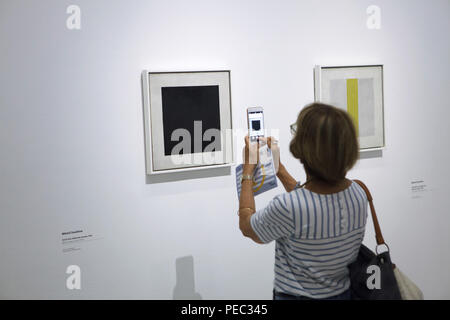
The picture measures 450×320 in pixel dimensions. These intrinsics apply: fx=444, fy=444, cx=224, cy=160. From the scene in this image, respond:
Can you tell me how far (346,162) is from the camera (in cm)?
135

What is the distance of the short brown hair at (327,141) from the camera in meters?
1.33

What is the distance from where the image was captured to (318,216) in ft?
4.48

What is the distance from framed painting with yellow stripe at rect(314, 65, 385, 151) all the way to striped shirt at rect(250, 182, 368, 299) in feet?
3.32

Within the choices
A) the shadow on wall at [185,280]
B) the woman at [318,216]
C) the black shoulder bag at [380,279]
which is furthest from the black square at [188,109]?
the black shoulder bag at [380,279]

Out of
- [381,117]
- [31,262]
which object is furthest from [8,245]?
[381,117]

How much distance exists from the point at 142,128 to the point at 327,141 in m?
0.97

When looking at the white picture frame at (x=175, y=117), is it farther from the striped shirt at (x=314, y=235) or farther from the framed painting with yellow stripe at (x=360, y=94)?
the striped shirt at (x=314, y=235)

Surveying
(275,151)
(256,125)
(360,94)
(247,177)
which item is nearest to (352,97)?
(360,94)

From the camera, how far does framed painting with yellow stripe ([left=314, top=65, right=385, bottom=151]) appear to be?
7.83 ft

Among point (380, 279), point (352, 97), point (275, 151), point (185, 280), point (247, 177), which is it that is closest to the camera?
point (380, 279)

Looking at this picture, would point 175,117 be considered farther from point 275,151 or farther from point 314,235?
point 314,235

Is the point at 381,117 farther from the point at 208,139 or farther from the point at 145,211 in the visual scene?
the point at 145,211

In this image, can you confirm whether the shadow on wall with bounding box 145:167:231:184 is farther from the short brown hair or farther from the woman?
the short brown hair

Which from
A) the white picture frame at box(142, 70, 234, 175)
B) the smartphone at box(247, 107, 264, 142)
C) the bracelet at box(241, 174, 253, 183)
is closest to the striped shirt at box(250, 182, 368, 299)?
the bracelet at box(241, 174, 253, 183)
